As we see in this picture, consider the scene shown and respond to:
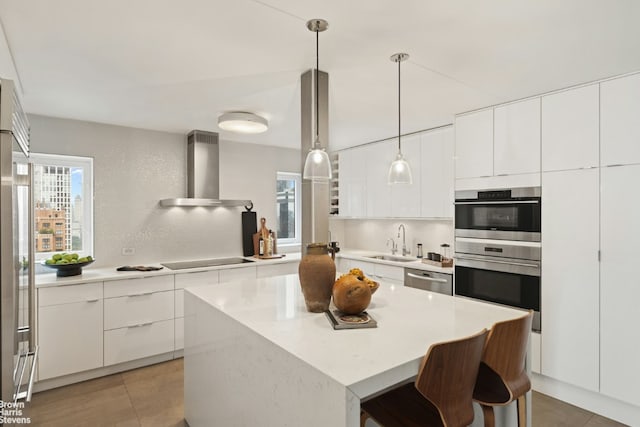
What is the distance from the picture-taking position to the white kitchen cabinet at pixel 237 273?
371 cm

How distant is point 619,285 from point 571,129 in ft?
3.75

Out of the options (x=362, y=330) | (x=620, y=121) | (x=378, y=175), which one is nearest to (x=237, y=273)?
(x=378, y=175)

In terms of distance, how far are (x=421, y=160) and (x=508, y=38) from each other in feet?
6.97

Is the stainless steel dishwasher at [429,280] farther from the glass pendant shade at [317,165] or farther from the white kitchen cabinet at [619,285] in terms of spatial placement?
the glass pendant shade at [317,165]

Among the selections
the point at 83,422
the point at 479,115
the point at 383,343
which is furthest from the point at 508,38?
the point at 83,422

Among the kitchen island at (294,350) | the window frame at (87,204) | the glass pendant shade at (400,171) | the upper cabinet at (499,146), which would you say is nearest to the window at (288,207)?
the window frame at (87,204)

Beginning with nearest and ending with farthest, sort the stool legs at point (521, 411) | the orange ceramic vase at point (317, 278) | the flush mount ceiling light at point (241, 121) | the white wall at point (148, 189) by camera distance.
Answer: the stool legs at point (521, 411) < the orange ceramic vase at point (317, 278) < the flush mount ceiling light at point (241, 121) < the white wall at point (148, 189)

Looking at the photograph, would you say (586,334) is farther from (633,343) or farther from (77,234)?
(77,234)

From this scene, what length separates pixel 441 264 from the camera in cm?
360

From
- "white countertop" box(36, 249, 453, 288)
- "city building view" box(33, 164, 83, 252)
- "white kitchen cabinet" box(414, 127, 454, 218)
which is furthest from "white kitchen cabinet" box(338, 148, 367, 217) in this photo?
"city building view" box(33, 164, 83, 252)

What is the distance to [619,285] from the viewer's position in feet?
7.73

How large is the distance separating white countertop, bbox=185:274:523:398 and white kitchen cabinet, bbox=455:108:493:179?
1.56 metres

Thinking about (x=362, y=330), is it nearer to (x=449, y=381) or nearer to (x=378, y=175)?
(x=449, y=381)

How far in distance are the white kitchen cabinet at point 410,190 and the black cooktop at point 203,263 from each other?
197cm
